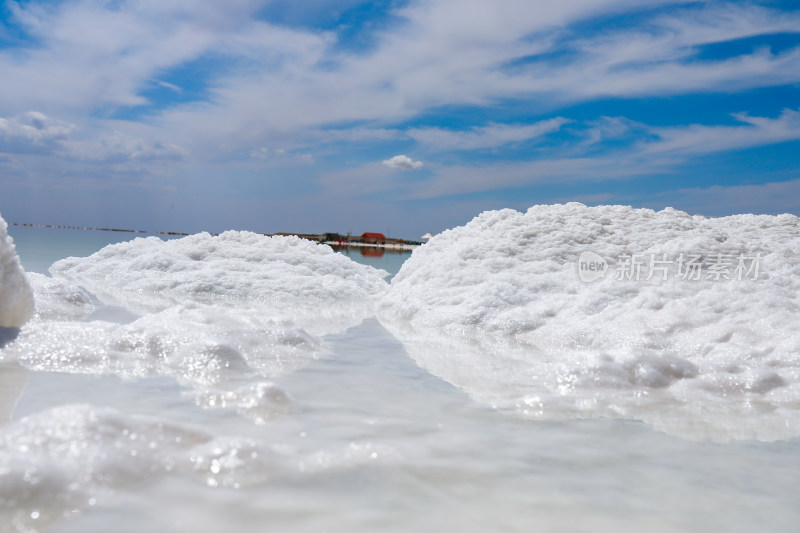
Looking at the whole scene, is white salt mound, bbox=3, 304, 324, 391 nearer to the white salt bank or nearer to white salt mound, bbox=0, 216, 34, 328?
white salt mound, bbox=0, 216, 34, 328

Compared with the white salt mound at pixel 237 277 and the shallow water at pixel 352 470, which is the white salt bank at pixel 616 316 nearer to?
the shallow water at pixel 352 470

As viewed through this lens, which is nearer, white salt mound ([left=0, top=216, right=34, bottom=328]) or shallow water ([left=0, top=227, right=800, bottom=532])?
shallow water ([left=0, top=227, right=800, bottom=532])

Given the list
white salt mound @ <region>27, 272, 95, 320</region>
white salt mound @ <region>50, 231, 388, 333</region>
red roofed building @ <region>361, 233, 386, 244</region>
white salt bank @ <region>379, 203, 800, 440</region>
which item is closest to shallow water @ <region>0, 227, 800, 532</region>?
white salt bank @ <region>379, 203, 800, 440</region>

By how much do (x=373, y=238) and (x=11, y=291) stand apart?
38.6 metres

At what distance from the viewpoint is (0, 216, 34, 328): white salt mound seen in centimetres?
297

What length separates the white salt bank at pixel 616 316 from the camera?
108 inches

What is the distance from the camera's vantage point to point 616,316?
4445 mm

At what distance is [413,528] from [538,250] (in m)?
5.15

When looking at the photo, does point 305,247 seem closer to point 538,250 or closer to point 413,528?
point 538,250

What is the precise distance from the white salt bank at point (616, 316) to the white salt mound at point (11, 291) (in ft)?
7.27

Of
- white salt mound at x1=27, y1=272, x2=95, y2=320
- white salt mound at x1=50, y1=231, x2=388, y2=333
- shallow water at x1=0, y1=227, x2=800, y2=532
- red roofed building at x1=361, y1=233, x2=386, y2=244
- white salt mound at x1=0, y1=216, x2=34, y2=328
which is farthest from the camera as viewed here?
red roofed building at x1=361, y1=233, x2=386, y2=244

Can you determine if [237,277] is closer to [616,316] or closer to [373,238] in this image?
[616,316]

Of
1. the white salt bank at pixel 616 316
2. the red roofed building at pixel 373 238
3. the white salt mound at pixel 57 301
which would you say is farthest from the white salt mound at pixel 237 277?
the red roofed building at pixel 373 238

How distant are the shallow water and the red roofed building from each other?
38.6 m
